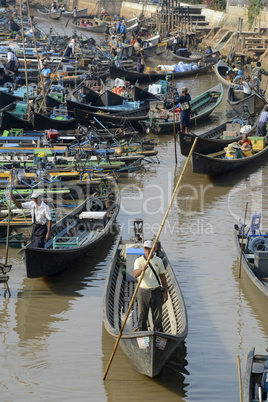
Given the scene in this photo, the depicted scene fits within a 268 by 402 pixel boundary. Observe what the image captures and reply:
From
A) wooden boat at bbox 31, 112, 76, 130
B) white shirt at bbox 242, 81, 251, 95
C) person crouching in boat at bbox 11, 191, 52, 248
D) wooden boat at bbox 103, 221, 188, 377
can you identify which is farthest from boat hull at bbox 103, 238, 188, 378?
white shirt at bbox 242, 81, 251, 95

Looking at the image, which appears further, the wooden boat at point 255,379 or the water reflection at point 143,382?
the water reflection at point 143,382

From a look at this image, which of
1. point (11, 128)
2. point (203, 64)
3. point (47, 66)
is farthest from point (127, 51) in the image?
point (11, 128)

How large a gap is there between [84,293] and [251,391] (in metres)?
4.46

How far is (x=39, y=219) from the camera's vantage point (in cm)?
1043

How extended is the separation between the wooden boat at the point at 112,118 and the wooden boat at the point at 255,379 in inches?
518

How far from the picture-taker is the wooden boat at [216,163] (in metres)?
16.7

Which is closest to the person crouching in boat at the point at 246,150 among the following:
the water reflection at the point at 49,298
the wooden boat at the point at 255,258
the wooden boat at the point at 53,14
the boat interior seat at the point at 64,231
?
the wooden boat at the point at 255,258

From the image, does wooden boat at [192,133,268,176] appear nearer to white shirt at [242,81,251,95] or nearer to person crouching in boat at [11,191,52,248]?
white shirt at [242,81,251,95]

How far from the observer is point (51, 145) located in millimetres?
17859

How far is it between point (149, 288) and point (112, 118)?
13301 mm

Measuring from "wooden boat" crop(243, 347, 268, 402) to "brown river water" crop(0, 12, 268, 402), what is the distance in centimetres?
71

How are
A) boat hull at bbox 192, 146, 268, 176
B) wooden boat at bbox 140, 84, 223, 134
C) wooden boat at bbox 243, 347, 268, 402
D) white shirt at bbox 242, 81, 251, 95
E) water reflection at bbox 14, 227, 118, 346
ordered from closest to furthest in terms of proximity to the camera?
wooden boat at bbox 243, 347, 268, 402 < water reflection at bbox 14, 227, 118, 346 < boat hull at bbox 192, 146, 268, 176 < wooden boat at bbox 140, 84, 223, 134 < white shirt at bbox 242, 81, 251, 95

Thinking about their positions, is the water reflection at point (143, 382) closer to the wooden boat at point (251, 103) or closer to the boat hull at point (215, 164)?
the boat hull at point (215, 164)

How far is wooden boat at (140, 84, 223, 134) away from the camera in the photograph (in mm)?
21177
